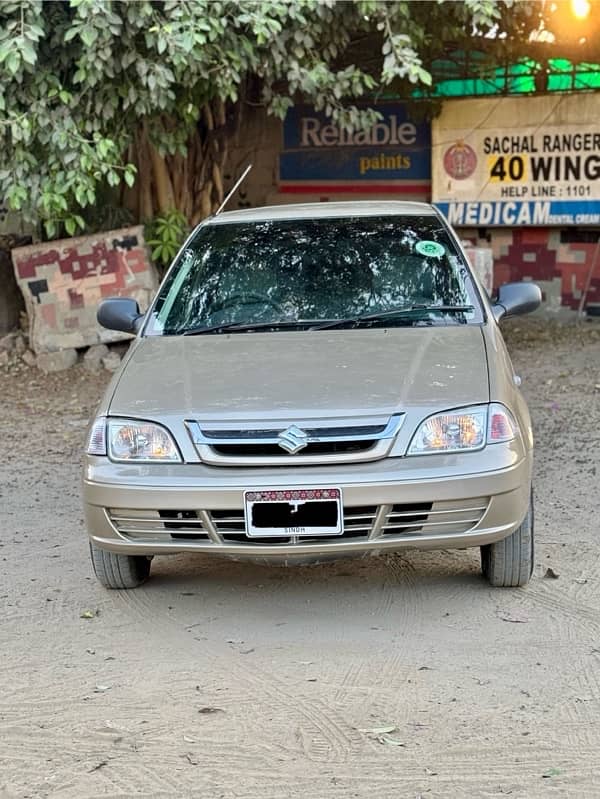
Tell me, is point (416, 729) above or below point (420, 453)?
below

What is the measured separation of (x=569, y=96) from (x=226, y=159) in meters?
3.71

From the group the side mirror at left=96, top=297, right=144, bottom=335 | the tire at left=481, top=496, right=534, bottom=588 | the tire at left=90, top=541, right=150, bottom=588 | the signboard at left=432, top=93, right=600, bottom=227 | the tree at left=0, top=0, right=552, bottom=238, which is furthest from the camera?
the signboard at left=432, top=93, right=600, bottom=227

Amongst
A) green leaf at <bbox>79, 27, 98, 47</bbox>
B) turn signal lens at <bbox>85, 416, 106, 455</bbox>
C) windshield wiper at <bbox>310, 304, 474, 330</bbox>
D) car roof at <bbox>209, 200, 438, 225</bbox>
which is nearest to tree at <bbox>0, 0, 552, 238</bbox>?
green leaf at <bbox>79, 27, 98, 47</bbox>

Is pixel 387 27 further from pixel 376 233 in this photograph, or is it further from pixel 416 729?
pixel 416 729

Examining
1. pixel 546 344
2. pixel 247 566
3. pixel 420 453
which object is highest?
pixel 420 453

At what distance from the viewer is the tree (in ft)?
23.7

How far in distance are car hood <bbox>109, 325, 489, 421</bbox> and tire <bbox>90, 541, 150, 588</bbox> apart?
72 cm

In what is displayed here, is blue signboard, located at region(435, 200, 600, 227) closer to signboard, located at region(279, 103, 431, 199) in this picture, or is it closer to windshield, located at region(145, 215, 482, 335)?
signboard, located at region(279, 103, 431, 199)

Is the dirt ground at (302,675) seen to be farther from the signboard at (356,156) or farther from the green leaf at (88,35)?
the signboard at (356,156)

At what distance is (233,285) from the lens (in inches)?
205

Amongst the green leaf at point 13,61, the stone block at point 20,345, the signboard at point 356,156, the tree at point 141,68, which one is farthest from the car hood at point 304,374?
the signboard at point 356,156

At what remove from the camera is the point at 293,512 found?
3916mm

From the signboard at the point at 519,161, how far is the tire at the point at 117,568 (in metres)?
7.97

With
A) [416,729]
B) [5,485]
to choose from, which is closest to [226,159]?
[5,485]
